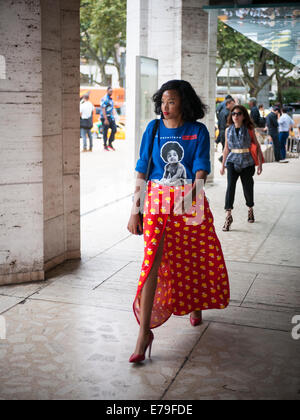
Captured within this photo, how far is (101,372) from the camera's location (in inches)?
146

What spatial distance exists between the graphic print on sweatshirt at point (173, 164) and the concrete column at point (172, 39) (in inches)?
292

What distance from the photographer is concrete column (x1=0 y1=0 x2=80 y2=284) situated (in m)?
5.25

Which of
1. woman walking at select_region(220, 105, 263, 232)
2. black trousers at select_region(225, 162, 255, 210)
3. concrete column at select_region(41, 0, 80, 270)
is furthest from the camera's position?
black trousers at select_region(225, 162, 255, 210)

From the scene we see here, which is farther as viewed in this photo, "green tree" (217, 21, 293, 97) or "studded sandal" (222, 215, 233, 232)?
"green tree" (217, 21, 293, 97)

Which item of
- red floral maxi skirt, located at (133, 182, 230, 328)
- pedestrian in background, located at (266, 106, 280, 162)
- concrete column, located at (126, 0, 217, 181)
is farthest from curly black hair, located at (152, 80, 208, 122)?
pedestrian in background, located at (266, 106, 280, 162)

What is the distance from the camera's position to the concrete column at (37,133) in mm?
5254

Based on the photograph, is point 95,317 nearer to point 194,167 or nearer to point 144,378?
point 144,378

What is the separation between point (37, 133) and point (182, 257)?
2.06 m

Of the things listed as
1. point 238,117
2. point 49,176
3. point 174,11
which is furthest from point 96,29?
point 49,176

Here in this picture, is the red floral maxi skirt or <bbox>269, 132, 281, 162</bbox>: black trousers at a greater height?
<bbox>269, 132, 281, 162</bbox>: black trousers

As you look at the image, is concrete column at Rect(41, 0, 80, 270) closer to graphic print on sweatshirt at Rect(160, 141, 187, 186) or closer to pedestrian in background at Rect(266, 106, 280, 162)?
graphic print on sweatshirt at Rect(160, 141, 187, 186)

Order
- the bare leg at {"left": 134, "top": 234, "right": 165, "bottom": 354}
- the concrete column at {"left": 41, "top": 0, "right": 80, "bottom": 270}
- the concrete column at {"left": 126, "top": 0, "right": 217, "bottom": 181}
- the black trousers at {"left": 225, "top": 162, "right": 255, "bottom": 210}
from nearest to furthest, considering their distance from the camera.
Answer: the bare leg at {"left": 134, "top": 234, "right": 165, "bottom": 354} < the concrete column at {"left": 41, "top": 0, "right": 80, "bottom": 270} < the black trousers at {"left": 225, "top": 162, "right": 255, "bottom": 210} < the concrete column at {"left": 126, "top": 0, "right": 217, "bottom": 181}

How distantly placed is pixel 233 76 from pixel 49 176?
6933cm

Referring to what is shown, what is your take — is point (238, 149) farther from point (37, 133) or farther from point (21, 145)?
point (21, 145)
